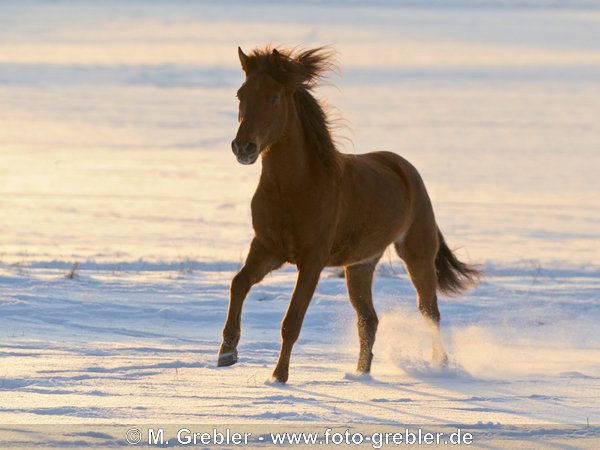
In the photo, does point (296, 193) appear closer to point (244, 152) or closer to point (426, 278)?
point (244, 152)

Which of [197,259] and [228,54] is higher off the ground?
[228,54]

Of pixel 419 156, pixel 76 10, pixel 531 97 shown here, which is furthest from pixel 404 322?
pixel 76 10

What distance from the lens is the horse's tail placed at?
32.6 ft

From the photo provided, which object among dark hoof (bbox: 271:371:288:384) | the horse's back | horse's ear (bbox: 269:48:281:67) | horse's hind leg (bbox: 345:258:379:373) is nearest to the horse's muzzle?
horse's ear (bbox: 269:48:281:67)

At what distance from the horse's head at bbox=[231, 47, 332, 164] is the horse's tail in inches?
97.8

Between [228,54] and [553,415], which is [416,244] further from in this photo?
[228,54]

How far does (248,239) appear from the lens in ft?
51.5

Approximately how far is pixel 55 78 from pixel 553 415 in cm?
2606

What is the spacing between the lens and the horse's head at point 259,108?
7.32 meters

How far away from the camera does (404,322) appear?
9.93 meters

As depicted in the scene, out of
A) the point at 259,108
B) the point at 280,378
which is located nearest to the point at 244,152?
the point at 259,108

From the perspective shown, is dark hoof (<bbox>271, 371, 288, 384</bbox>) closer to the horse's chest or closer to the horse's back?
the horse's chest

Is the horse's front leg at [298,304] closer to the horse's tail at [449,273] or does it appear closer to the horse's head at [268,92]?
the horse's head at [268,92]

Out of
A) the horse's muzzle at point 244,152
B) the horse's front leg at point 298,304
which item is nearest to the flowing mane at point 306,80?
the horse's muzzle at point 244,152
